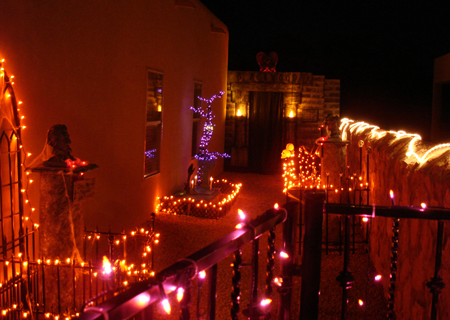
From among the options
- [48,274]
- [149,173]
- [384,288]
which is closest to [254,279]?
[48,274]

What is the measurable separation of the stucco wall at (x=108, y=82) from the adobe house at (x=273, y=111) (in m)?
4.05

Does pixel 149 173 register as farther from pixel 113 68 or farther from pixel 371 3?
pixel 371 3

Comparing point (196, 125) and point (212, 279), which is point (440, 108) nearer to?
point (196, 125)

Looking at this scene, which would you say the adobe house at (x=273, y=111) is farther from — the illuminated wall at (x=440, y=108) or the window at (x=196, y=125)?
the illuminated wall at (x=440, y=108)

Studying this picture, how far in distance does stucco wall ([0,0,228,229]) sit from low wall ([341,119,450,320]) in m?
3.25

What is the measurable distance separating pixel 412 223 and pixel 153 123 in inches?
176

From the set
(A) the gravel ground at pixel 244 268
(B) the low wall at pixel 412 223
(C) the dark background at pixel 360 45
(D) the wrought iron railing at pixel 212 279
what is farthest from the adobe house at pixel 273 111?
(D) the wrought iron railing at pixel 212 279

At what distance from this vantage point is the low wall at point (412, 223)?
284cm

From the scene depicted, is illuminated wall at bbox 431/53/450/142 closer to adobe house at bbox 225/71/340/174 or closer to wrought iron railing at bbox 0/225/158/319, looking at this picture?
adobe house at bbox 225/71/340/174

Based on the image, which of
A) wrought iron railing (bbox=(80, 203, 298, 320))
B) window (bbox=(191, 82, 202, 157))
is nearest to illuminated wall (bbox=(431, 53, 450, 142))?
window (bbox=(191, 82, 202, 157))

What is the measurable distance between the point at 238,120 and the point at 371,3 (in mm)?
6927

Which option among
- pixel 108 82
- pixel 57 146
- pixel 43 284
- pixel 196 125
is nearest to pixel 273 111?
pixel 196 125

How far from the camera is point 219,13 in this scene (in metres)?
15.8

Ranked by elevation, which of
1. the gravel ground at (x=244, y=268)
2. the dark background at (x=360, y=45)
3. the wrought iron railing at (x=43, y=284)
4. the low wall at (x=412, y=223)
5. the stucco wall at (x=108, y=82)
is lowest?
the gravel ground at (x=244, y=268)
